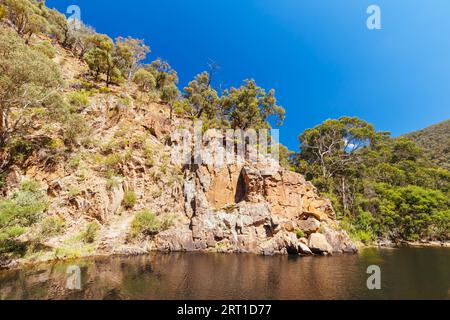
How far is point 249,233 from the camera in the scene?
32.3 metres

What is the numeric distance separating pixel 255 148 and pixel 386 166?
31713 mm

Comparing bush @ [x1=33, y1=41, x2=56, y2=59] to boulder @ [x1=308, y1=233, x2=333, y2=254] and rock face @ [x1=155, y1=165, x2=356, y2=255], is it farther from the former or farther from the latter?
boulder @ [x1=308, y1=233, x2=333, y2=254]

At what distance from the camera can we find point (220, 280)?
55.3 ft

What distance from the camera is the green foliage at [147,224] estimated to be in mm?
28859

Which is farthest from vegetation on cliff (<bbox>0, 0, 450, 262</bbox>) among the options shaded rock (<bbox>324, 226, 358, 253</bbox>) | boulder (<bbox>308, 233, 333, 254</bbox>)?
shaded rock (<bbox>324, 226, 358, 253</bbox>)

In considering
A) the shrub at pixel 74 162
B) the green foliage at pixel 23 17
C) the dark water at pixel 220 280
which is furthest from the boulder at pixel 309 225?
the green foliage at pixel 23 17

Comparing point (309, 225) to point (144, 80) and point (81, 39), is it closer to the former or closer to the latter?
point (144, 80)

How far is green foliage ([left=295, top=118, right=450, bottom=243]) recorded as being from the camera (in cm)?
4369

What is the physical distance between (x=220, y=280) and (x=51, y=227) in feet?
58.5

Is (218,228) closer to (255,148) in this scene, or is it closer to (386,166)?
(255,148)

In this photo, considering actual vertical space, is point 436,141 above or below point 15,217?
above

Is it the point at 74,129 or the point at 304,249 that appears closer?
the point at 304,249

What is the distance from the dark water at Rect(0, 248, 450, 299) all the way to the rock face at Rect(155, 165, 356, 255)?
7.33 meters

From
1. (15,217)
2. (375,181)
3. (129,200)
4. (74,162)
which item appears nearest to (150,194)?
(129,200)
